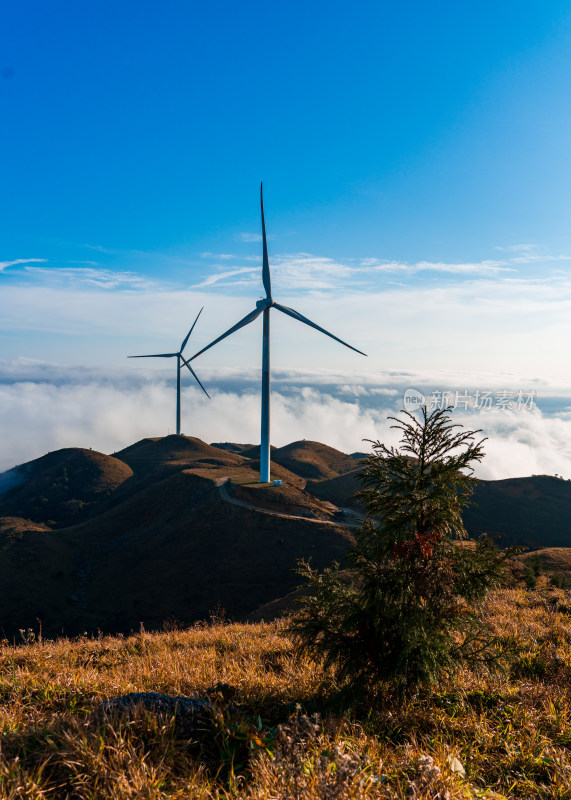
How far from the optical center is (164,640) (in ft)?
47.4

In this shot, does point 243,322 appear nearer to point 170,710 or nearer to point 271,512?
point 271,512

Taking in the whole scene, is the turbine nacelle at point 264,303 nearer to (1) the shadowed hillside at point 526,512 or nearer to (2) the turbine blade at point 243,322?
(2) the turbine blade at point 243,322

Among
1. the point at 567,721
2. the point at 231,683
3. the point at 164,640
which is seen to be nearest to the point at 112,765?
the point at 231,683

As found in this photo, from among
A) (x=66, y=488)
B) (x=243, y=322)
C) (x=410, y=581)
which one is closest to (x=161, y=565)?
(x=243, y=322)

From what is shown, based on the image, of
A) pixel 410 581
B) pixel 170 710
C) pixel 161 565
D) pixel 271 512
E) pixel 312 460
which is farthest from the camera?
pixel 312 460

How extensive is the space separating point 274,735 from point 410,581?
3.26m

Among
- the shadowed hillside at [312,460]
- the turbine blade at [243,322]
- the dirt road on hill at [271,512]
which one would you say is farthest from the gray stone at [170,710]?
the shadowed hillside at [312,460]

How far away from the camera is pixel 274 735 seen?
21.4ft

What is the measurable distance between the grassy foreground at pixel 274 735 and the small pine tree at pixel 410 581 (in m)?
0.67

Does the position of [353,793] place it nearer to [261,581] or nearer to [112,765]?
[112,765]

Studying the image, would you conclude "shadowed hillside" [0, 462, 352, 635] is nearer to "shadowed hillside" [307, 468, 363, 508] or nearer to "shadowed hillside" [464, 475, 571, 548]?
"shadowed hillside" [307, 468, 363, 508]

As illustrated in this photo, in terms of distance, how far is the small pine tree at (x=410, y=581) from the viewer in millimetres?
7918

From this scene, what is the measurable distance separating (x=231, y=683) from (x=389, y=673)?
2875 mm

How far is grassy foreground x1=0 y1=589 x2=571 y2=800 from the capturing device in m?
5.04
